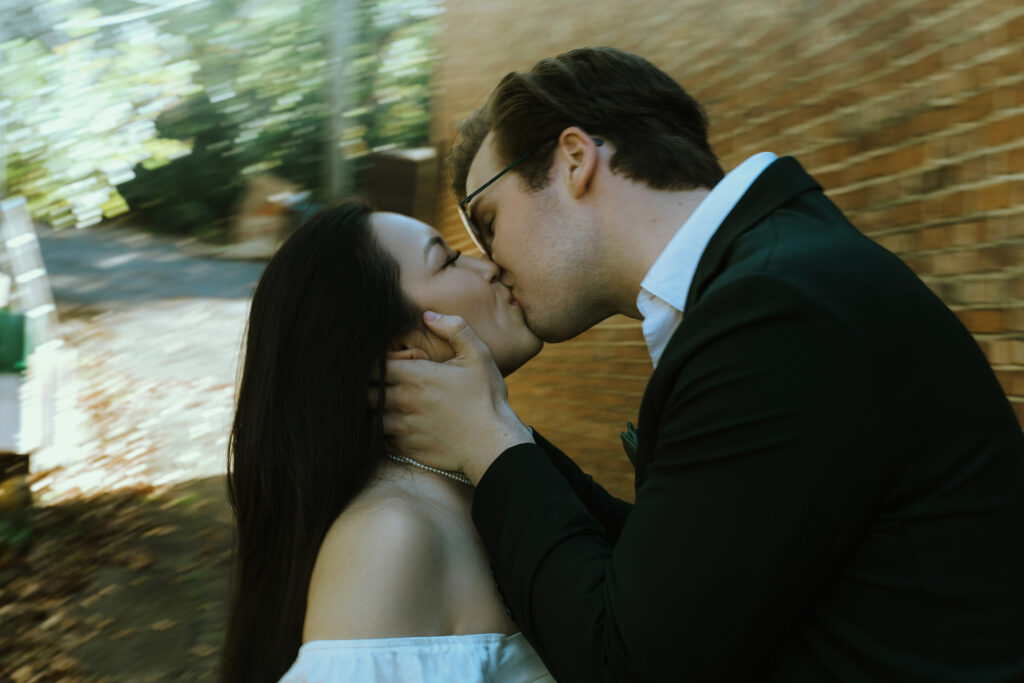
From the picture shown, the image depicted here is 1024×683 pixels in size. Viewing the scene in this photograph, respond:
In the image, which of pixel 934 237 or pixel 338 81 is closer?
pixel 934 237

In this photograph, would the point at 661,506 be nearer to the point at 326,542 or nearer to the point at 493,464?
the point at 493,464

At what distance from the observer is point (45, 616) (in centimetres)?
578

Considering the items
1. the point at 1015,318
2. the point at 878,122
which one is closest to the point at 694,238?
the point at 1015,318

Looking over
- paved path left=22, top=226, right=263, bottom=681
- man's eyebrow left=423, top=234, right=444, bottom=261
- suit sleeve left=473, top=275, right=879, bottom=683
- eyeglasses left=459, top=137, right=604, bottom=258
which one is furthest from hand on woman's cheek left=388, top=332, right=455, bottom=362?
paved path left=22, top=226, right=263, bottom=681

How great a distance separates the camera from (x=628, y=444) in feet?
8.19

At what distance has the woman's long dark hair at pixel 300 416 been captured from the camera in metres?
1.99

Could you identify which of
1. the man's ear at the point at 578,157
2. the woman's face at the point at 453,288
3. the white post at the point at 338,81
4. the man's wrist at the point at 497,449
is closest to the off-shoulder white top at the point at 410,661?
the man's wrist at the point at 497,449

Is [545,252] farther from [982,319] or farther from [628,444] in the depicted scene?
[982,319]

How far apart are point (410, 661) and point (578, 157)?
139cm

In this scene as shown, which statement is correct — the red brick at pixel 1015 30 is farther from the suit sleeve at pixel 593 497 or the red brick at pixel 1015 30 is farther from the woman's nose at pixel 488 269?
the suit sleeve at pixel 593 497

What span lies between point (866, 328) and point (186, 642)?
5229 mm

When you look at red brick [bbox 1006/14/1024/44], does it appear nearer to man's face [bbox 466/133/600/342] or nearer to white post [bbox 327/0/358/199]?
man's face [bbox 466/133/600/342]

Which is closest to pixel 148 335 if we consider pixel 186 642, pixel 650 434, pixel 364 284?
pixel 186 642

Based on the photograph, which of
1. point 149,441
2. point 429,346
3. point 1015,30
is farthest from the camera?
point 149,441
